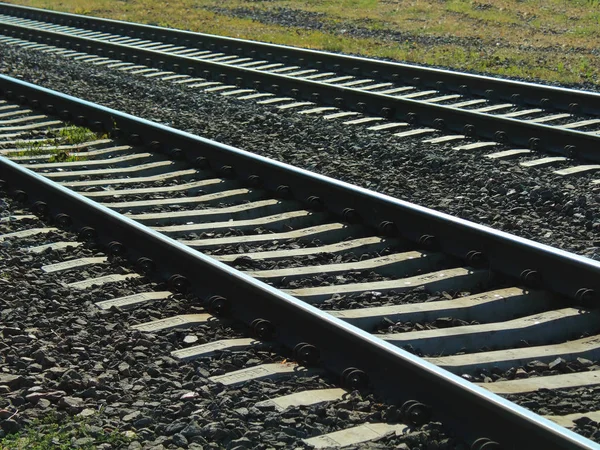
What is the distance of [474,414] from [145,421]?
1341 mm

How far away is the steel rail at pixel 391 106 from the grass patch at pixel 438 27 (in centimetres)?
287

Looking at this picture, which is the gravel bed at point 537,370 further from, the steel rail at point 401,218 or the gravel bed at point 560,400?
the steel rail at point 401,218

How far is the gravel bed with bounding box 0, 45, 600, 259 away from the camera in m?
7.03

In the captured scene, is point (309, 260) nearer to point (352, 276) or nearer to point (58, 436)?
point (352, 276)

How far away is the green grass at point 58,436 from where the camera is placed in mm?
4012

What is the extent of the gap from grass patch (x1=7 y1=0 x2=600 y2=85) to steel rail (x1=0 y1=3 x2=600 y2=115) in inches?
56.3

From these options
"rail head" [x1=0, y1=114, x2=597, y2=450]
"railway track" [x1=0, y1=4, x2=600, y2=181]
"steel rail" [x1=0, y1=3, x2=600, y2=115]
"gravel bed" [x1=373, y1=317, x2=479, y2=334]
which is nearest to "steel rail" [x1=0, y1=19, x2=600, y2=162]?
"railway track" [x1=0, y1=4, x2=600, y2=181]

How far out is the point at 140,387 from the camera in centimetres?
456

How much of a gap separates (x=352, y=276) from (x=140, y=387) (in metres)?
1.72

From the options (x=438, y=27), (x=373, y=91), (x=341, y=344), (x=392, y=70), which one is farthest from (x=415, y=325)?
(x=438, y=27)

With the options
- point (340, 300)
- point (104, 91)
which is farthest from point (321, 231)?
point (104, 91)

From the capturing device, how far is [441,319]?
517 centimetres

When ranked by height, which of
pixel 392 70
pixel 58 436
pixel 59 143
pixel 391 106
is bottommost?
pixel 58 436

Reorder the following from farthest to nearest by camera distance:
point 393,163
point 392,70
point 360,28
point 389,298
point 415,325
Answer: point 360,28
point 392,70
point 393,163
point 389,298
point 415,325
